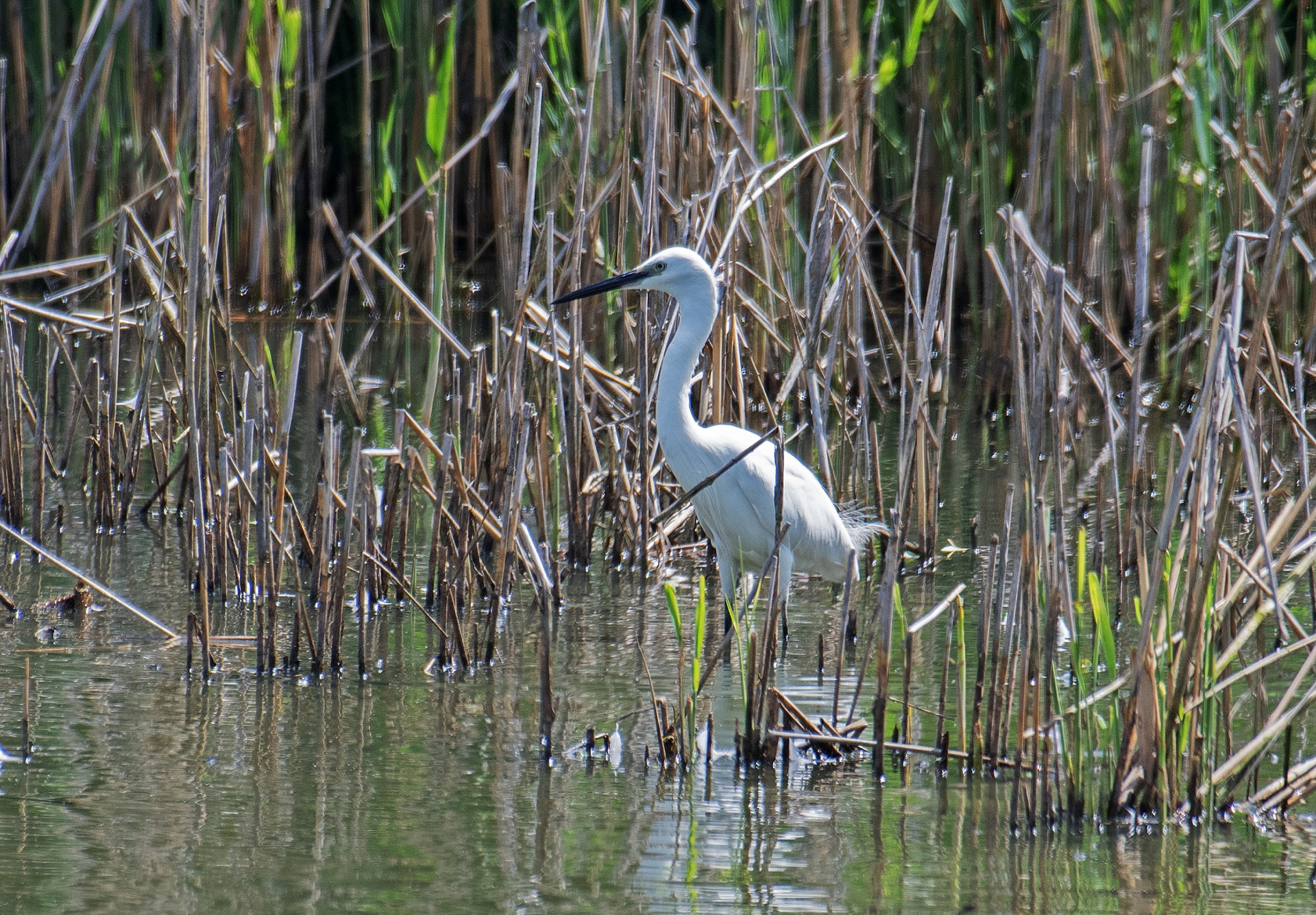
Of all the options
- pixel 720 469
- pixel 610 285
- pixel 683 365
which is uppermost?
pixel 610 285

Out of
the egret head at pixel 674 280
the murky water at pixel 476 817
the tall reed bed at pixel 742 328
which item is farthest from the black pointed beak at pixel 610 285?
the murky water at pixel 476 817

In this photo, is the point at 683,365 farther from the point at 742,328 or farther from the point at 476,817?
the point at 476,817

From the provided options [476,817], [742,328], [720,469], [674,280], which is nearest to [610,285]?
[674,280]

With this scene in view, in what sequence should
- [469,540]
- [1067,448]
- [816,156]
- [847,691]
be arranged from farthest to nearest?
[1067,448]
[816,156]
[469,540]
[847,691]

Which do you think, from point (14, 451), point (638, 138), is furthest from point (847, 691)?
point (638, 138)

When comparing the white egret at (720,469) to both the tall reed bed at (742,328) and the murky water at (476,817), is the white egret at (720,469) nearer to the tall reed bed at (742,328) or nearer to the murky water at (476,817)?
the tall reed bed at (742,328)

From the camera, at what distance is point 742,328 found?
6332 millimetres

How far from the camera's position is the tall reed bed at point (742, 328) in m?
3.49

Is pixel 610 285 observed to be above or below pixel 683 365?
above

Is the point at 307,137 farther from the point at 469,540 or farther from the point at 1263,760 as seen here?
the point at 1263,760

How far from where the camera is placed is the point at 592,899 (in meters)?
3.01

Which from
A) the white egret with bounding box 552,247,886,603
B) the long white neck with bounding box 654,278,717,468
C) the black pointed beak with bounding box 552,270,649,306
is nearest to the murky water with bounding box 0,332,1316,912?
the white egret with bounding box 552,247,886,603

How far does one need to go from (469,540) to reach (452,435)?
334 mm

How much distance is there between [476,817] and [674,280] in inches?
83.0
